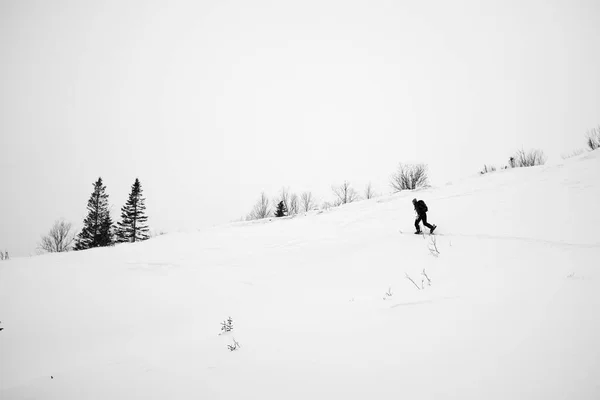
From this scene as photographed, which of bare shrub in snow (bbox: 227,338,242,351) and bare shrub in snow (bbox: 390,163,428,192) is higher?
bare shrub in snow (bbox: 390,163,428,192)

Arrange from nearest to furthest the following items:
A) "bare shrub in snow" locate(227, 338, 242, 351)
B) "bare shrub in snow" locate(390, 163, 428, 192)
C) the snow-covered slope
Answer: the snow-covered slope → "bare shrub in snow" locate(227, 338, 242, 351) → "bare shrub in snow" locate(390, 163, 428, 192)

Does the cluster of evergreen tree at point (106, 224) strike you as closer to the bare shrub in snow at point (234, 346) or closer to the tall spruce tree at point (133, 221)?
the tall spruce tree at point (133, 221)

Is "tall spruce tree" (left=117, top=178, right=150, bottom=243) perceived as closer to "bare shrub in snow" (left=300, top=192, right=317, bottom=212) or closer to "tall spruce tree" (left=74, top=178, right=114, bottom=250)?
"tall spruce tree" (left=74, top=178, right=114, bottom=250)

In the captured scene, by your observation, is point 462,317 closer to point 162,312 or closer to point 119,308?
point 162,312

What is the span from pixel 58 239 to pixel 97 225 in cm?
1084

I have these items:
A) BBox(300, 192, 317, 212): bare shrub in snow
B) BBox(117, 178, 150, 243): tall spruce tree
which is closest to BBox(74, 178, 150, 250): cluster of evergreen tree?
BBox(117, 178, 150, 243): tall spruce tree

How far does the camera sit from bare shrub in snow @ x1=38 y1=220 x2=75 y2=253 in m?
37.0

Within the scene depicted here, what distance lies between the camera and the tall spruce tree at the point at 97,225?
32.4 meters

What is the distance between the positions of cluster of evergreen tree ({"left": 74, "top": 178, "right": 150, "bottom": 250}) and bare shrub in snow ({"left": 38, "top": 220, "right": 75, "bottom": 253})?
5432 mm

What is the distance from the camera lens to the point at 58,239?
122 ft

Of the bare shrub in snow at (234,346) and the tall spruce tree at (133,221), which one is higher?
the tall spruce tree at (133,221)

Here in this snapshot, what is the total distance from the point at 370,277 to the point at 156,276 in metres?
7.95

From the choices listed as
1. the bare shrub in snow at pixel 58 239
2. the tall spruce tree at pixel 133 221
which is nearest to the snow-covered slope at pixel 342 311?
the tall spruce tree at pixel 133 221

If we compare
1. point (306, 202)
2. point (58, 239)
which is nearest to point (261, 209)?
point (306, 202)
